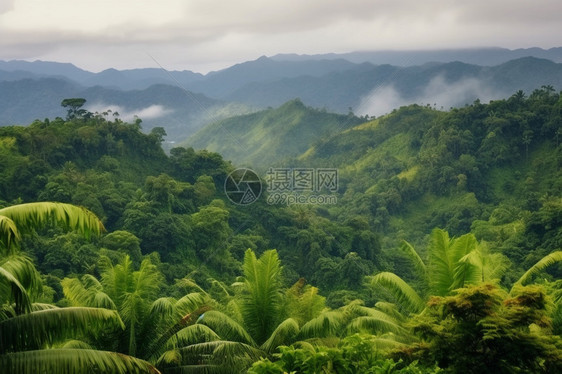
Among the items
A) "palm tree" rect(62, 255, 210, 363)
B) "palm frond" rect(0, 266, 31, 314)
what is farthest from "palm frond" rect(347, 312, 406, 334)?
"palm frond" rect(0, 266, 31, 314)

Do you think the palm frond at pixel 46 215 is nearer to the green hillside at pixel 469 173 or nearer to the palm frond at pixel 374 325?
the palm frond at pixel 374 325

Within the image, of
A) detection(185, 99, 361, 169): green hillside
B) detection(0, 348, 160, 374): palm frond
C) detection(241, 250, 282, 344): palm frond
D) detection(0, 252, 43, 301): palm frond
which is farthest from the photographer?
detection(185, 99, 361, 169): green hillside

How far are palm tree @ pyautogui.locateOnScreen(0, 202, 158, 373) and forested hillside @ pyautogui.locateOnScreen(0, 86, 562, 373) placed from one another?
2cm

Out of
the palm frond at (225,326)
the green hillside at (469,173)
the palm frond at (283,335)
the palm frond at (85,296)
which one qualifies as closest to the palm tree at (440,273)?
the palm frond at (283,335)

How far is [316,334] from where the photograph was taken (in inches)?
578

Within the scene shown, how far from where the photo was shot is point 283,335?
14.2 m

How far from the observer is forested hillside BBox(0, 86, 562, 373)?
1130cm

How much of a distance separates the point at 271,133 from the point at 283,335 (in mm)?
106583

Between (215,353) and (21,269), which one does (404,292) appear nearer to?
(215,353)

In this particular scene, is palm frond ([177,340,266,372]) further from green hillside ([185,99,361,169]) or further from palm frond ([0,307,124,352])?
green hillside ([185,99,361,169])

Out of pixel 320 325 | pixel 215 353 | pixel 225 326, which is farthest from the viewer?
pixel 320 325

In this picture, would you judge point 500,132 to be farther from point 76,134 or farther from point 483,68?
point 483,68

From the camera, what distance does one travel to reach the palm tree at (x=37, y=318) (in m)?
8.42

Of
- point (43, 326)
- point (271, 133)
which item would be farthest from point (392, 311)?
point (271, 133)
